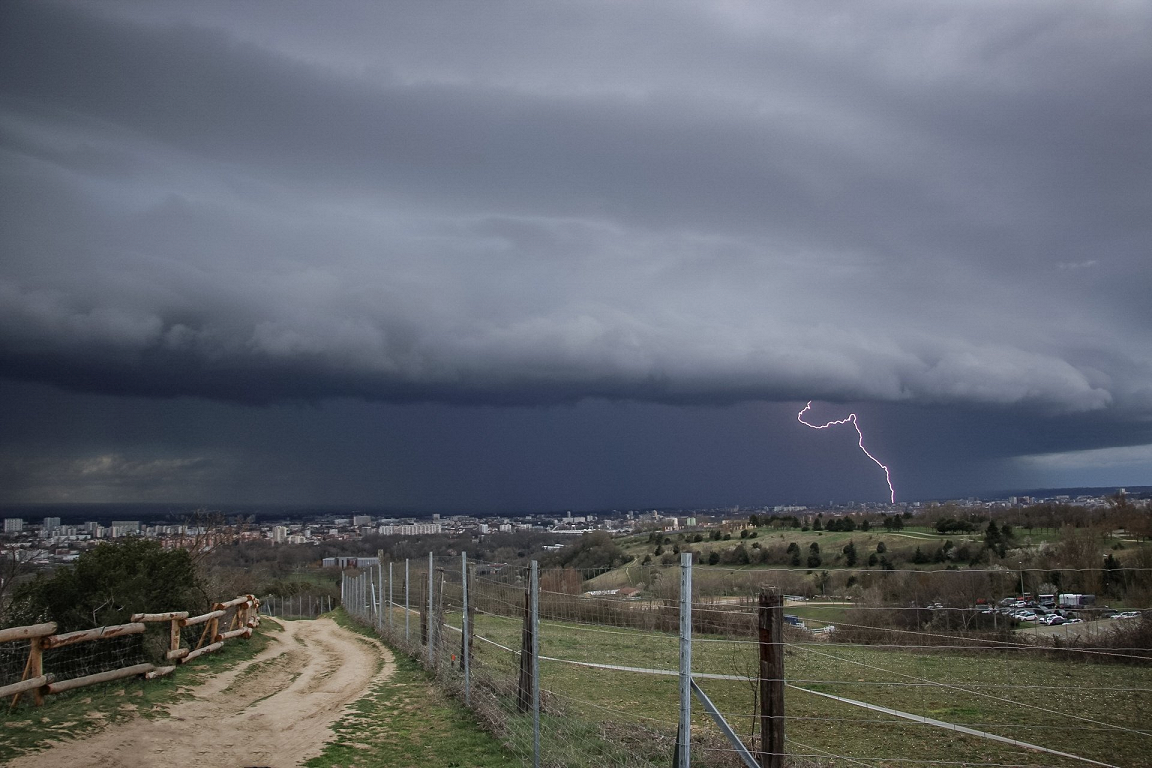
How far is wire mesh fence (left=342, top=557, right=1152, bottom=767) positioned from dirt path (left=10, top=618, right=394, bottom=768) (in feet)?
6.76

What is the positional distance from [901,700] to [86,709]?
14203 millimetres

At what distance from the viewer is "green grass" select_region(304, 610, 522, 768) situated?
9.24 meters

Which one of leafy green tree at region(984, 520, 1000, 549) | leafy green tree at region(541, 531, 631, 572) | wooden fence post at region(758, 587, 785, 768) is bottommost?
leafy green tree at region(541, 531, 631, 572)

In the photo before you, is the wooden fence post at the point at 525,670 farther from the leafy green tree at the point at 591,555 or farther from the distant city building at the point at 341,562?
the distant city building at the point at 341,562

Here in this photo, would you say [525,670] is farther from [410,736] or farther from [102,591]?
[102,591]

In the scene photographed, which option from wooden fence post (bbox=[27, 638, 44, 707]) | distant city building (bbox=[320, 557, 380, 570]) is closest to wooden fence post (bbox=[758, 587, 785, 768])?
wooden fence post (bbox=[27, 638, 44, 707])

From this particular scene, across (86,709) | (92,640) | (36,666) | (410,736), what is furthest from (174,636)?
(410,736)

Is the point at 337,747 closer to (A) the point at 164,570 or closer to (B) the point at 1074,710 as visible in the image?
(A) the point at 164,570

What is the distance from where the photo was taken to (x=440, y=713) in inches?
478

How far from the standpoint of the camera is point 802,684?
57.6 ft

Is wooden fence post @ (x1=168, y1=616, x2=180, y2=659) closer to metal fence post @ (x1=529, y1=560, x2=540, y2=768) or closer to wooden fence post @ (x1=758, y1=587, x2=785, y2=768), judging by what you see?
metal fence post @ (x1=529, y1=560, x2=540, y2=768)

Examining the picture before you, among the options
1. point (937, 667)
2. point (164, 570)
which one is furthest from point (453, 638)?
point (937, 667)

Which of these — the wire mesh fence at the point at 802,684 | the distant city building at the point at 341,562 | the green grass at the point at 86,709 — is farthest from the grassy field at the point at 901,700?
the distant city building at the point at 341,562

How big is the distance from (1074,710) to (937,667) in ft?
17.7
